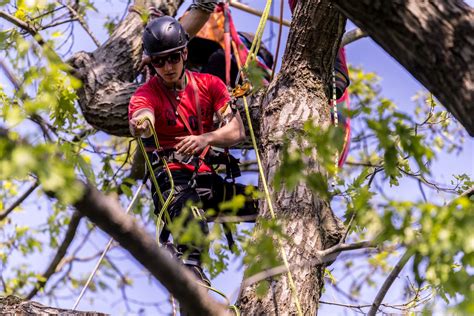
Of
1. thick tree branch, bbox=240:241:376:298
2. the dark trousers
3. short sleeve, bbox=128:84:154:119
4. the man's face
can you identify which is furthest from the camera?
the man's face

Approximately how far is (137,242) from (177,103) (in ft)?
7.93

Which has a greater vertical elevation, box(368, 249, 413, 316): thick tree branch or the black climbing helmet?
the black climbing helmet

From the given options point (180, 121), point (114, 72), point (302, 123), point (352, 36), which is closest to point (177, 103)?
point (180, 121)

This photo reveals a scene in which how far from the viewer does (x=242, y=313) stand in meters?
3.70

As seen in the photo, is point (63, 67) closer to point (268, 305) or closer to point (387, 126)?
point (387, 126)

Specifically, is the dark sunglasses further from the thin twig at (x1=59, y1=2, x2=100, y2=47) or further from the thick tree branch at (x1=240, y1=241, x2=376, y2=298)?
the thin twig at (x1=59, y1=2, x2=100, y2=47)

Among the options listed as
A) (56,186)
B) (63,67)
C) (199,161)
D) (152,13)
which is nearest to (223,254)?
(199,161)

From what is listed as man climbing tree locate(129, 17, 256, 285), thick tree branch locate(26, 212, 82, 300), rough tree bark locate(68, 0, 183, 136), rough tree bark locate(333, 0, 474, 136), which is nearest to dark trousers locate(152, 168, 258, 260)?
man climbing tree locate(129, 17, 256, 285)

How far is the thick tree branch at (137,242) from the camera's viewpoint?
7.41 ft

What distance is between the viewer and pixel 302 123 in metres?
4.25

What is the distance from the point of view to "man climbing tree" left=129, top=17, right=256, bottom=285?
442cm

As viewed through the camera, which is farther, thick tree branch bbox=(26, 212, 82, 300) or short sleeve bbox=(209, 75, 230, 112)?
thick tree branch bbox=(26, 212, 82, 300)

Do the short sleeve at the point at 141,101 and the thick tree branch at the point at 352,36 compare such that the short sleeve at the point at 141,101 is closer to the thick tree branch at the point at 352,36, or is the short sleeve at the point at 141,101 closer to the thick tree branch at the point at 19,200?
the thick tree branch at the point at 352,36

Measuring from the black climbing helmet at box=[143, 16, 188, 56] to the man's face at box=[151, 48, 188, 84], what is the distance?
4cm
